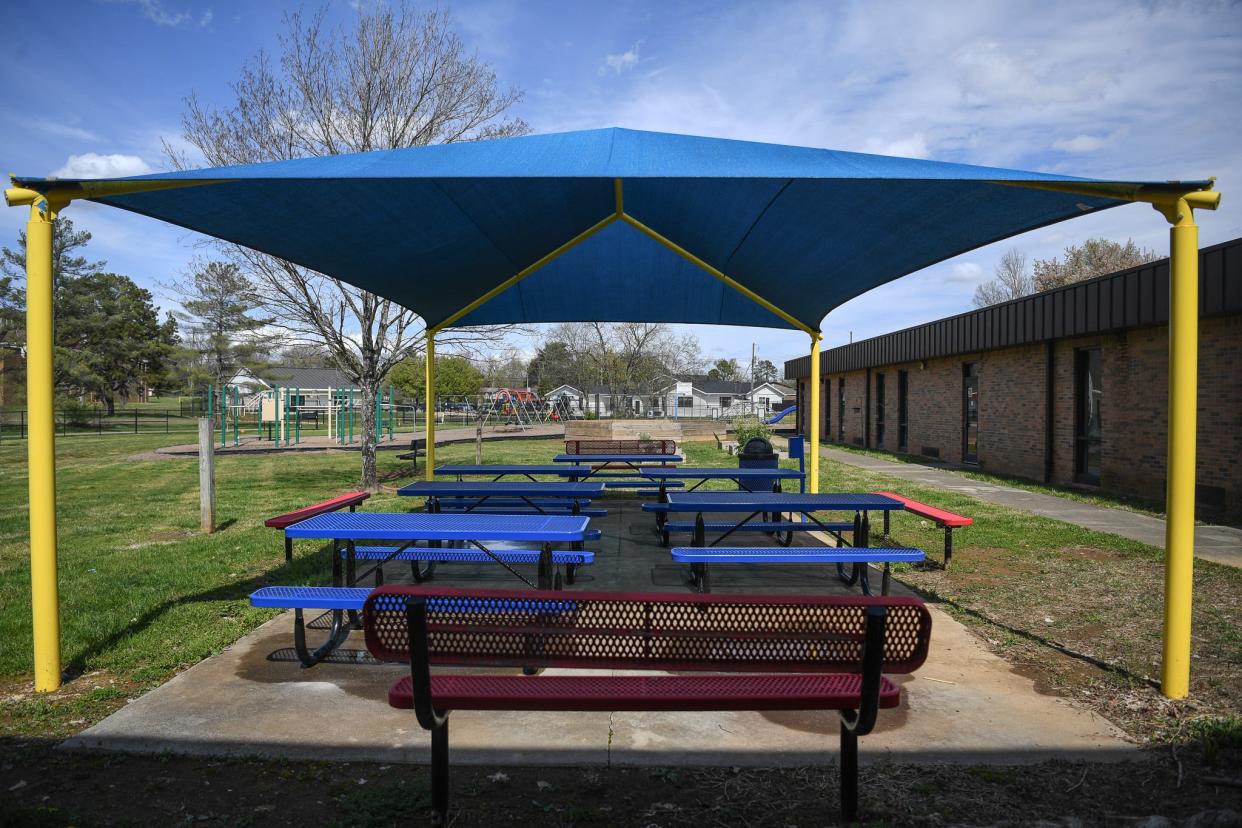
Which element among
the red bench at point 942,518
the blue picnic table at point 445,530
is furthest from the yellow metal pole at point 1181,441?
the blue picnic table at point 445,530

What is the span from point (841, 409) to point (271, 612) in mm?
26420

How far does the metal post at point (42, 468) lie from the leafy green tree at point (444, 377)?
51099mm

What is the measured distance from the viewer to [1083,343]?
13.3 m

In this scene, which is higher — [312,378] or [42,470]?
[312,378]

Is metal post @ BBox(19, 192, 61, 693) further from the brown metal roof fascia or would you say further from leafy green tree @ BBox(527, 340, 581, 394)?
leafy green tree @ BBox(527, 340, 581, 394)

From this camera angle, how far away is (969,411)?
18062 mm

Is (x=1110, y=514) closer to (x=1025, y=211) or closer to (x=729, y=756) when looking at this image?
(x=1025, y=211)

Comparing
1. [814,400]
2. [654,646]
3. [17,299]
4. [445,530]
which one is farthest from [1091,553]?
[17,299]

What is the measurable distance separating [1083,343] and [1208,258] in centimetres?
364

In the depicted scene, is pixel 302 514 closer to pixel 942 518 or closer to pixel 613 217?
pixel 613 217

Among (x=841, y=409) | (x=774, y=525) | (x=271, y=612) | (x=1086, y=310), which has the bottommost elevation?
(x=271, y=612)

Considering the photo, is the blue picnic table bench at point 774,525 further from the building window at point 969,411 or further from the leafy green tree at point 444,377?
the leafy green tree at point 444,377

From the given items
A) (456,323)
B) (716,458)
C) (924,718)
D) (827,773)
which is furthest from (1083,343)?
(827,773)

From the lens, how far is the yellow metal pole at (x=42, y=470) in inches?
159
